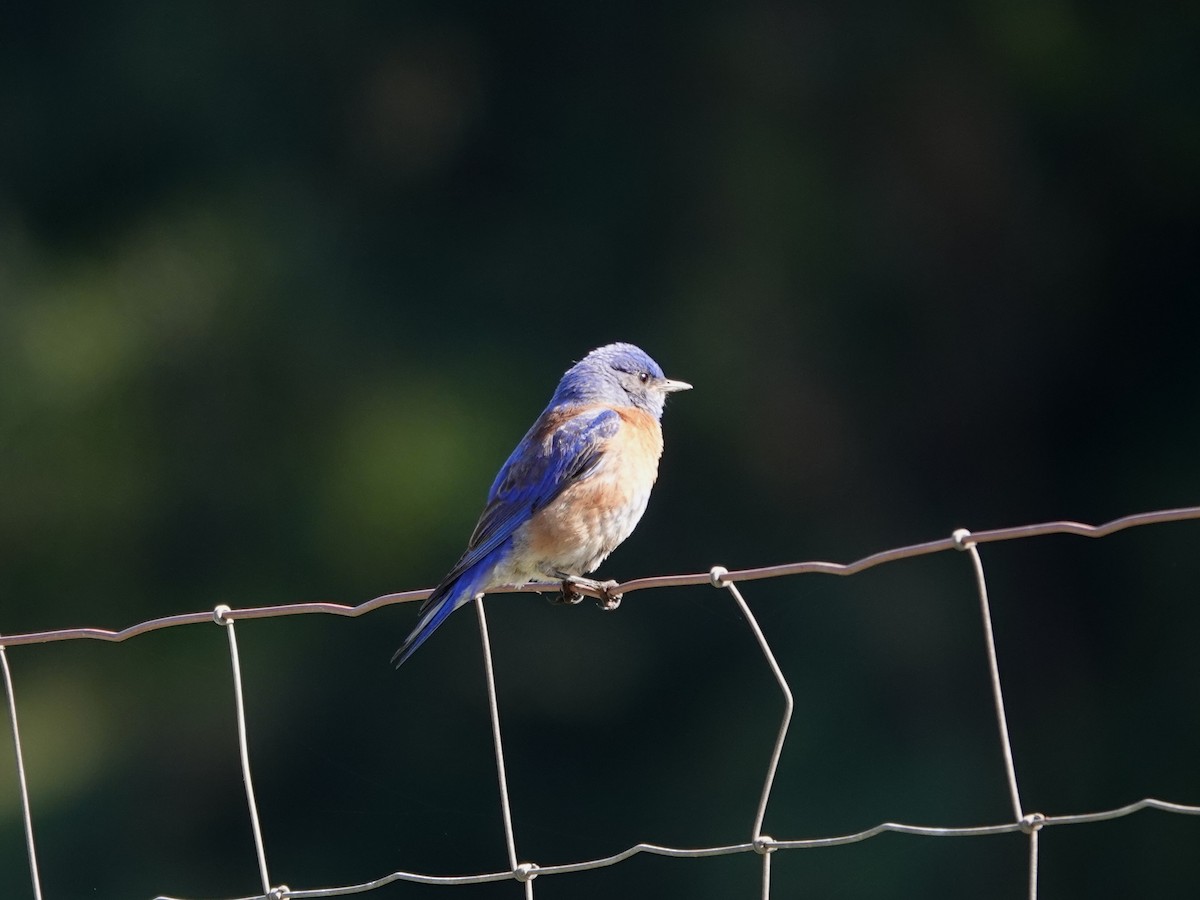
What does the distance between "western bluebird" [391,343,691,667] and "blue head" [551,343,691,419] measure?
0.56 feet

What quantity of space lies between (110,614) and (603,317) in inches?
100

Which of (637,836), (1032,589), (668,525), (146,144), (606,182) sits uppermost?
(146,144)

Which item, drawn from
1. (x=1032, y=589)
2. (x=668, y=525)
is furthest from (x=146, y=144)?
(x=1032, y=589)

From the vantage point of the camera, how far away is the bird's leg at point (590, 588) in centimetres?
314

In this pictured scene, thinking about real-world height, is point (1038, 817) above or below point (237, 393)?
below

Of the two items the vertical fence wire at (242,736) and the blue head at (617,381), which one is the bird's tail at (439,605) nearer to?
the vertical fence wire at (242,736)

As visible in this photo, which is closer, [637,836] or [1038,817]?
[1038,817]

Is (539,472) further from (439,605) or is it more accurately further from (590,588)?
(439,605)

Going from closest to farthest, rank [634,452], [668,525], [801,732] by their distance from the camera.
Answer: [634,452]
[801,732]
[668,525]

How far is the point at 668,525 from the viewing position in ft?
22.2

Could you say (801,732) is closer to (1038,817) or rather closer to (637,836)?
(637,836)

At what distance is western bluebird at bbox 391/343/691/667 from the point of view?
131 inches

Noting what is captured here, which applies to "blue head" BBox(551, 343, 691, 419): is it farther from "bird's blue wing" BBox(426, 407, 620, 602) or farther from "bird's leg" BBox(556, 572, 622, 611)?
"bird's leg" BBox(556, 572, 622, 611)

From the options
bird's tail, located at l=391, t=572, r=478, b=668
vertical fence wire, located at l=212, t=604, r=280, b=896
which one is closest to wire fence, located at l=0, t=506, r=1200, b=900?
vertical fence wire, located at l=212, t=604, r=280, b=896
